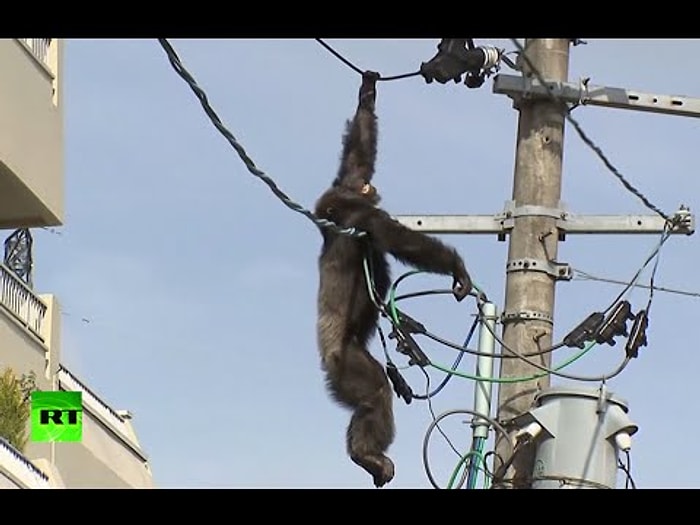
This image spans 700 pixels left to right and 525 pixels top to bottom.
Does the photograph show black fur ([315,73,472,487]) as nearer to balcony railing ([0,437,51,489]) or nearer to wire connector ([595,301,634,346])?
wire connector ([595,301,634,346])

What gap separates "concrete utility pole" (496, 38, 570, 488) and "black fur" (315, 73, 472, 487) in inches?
12.5

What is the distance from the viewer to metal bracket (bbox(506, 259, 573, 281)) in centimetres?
945

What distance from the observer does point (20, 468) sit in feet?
56.2

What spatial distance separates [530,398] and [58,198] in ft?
32.5

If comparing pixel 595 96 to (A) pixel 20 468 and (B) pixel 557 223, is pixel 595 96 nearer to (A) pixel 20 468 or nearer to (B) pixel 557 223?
(B) pixel 557 223

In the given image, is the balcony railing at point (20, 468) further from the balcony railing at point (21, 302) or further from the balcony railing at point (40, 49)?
the balcony railing at point (40, 49)

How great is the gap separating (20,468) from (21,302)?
10.3ft

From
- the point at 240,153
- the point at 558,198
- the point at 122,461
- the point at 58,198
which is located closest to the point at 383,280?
the point at 558,198

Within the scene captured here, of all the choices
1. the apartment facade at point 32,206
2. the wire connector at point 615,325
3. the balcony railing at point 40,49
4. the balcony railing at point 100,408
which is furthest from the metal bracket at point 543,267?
the balcony railing at point 100,408

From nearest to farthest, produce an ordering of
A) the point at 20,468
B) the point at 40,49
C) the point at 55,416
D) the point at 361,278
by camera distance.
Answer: the point at 361,278 → the point at 20,468 → the point at 40,49 → the point at 55,416

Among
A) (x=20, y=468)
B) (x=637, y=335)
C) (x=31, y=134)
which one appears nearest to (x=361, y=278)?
(x=637, y=335)

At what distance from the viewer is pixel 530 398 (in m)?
9.30
